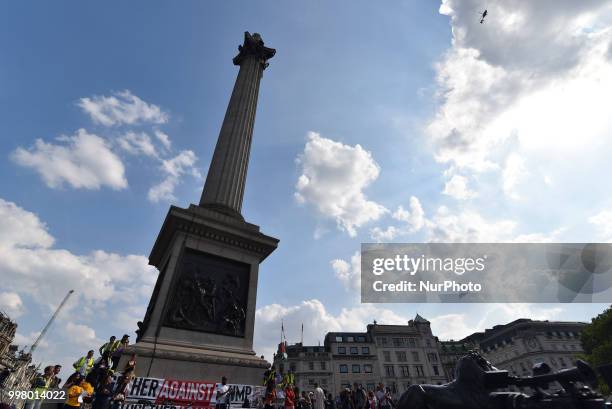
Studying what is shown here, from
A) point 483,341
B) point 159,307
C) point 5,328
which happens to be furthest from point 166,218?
point 483,341

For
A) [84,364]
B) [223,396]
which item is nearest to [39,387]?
[84,364]

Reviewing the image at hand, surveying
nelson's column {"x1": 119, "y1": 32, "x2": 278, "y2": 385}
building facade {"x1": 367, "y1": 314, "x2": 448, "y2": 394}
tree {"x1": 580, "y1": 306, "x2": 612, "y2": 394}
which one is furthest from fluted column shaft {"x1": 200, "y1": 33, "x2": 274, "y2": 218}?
building facade {"x1": 367, "y1": 314, "x2": 448, "y2": 394}

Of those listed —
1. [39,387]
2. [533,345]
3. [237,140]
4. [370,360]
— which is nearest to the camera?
[39,387]

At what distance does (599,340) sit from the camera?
38156 mm

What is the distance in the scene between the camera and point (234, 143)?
726 inches

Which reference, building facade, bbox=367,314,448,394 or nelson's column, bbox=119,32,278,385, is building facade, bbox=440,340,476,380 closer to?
building facade, bbox=367,314,448,394

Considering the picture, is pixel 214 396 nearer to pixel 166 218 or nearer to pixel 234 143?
pixel 166 218

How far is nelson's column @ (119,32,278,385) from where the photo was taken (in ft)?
34.8

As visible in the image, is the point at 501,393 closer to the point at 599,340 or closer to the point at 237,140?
the point at 237,140

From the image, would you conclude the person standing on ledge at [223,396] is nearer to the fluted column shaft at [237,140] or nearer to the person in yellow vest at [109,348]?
the person in yellow vest at [109,348]

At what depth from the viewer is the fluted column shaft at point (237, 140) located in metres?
16.3

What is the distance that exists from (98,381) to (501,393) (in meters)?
10.6

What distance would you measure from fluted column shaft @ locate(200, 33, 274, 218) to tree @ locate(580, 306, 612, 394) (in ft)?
142

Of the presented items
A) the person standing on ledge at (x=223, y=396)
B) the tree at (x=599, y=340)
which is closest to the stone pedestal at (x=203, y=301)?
the person standing on ledge at (x=223, y=396)
